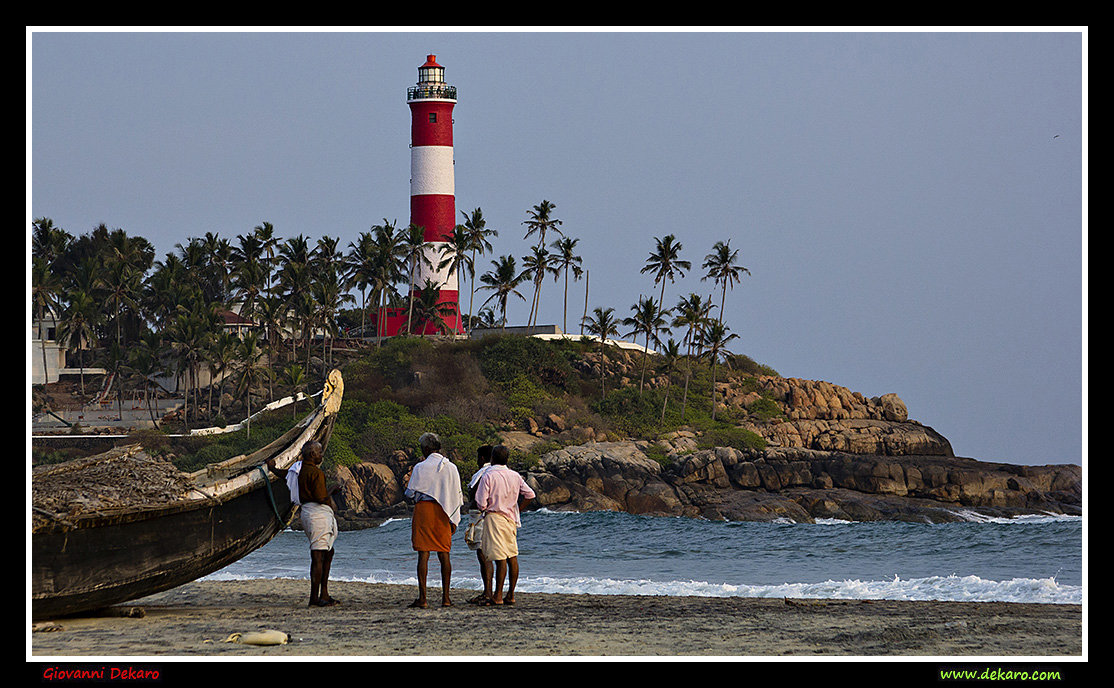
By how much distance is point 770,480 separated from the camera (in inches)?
1779

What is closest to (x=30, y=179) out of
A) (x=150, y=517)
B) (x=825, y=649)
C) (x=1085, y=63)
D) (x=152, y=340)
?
(x=150, y=517)

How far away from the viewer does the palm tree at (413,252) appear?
57.5 metres

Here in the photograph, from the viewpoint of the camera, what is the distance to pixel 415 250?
193ft

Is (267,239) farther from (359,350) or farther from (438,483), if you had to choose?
(438,483)

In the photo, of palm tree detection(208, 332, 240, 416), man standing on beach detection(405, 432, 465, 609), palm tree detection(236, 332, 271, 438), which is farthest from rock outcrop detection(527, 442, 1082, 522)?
man standing on beach detection(405, 432, 465, 609)

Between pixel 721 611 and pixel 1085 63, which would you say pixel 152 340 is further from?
pixel 1085 63

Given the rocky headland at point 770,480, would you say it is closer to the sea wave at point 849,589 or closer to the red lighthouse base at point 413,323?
the red lighthouse base at point 413,323

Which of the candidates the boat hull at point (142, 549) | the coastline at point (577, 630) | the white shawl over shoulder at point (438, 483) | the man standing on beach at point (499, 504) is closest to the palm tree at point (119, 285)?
the coastline at point (577, 630)

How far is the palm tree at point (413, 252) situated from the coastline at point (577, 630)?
45.6 metres

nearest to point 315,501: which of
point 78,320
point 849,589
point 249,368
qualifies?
point 849,589

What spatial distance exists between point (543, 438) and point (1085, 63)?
4278cm

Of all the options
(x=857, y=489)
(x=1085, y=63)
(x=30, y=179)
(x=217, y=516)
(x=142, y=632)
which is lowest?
(x=857, y=489)

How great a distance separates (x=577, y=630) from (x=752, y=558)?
61.9ft

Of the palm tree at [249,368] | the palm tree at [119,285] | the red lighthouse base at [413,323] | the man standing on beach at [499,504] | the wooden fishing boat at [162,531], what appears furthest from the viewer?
the red lighthouse base at [413,323]
